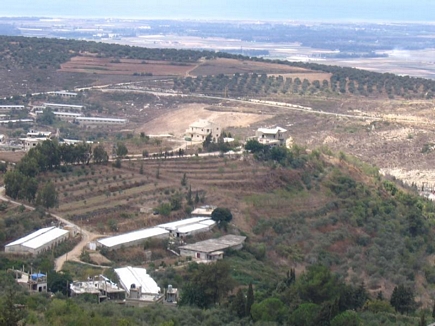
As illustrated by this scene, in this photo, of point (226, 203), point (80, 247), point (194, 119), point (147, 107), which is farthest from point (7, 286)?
point (147, 107)

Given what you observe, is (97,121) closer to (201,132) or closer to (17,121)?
(17,121)

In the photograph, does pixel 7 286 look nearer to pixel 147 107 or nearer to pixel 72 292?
pixel 72 292

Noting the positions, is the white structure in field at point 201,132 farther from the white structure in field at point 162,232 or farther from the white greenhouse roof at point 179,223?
the white greenhouse roof at point 179,223

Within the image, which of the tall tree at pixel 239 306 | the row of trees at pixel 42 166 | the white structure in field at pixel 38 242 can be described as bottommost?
the white structure in field at pixel 38 242

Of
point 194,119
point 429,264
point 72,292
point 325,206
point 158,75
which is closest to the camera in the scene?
point 72,292

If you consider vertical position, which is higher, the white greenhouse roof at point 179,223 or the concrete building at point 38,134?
the white greenhouse roof at point 179,223

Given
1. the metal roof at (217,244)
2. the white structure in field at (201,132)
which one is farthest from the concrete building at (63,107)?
the metal roof at (217,244)

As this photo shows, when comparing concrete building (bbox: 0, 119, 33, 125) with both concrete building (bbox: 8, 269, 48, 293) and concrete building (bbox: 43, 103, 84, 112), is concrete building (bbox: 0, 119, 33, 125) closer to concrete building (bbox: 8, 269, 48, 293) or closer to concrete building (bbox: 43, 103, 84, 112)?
concrete building (bbox: 43, 103, 84, 112)

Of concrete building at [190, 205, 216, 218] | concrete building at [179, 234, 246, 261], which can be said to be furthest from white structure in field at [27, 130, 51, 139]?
concrete building at [179, 234, 246, 261]
